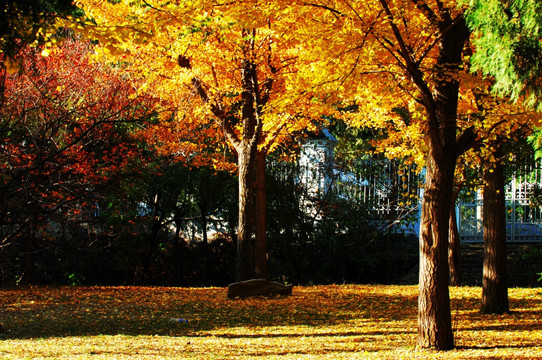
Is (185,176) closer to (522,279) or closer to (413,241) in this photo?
(413,241)

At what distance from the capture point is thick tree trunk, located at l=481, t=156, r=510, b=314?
9680mm

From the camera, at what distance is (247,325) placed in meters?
8.86

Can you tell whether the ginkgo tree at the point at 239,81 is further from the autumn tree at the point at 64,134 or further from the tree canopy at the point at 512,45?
the tree canopy at the point at 512,45

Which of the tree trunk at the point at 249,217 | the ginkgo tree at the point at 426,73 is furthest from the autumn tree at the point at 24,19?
the tree trunk at the point at 249,217

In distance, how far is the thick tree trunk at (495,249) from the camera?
9680mm

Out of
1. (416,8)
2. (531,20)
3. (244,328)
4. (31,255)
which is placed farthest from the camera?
(31,255)

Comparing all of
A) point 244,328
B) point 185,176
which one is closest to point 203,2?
point 244,328

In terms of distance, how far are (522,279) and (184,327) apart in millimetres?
9728

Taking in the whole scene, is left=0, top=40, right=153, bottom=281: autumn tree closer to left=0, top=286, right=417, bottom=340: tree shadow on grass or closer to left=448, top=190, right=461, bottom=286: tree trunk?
left=0, top=286, right=417, bottom=340: tree shadow on grass

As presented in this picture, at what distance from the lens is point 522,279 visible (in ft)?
49.8

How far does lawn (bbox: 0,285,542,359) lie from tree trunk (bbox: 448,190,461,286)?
2.76 ft

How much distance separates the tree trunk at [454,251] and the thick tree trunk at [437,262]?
20.4ft

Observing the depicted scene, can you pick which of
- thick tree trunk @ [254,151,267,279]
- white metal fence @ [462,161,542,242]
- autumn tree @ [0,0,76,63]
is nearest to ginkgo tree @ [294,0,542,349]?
autumn tree @ [0,0,76,63]

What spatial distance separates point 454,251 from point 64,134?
28.2ft
